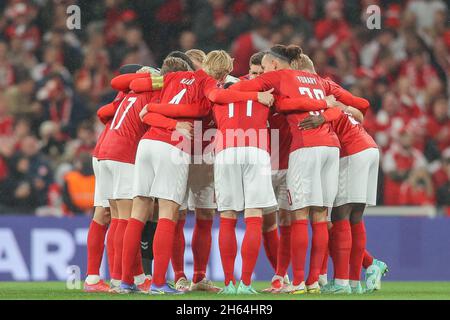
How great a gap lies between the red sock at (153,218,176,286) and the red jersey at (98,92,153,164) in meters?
0.80

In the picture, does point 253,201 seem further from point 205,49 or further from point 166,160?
point 205,49

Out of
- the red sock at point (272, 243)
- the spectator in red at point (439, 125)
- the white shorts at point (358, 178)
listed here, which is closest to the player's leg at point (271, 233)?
the red sock at point (272, 243)

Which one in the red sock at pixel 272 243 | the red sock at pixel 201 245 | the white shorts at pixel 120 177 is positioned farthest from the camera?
the red sock at pixel 272 243

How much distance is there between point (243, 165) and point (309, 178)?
597 mm

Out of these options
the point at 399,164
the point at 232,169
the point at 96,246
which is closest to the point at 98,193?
the point at 96,246

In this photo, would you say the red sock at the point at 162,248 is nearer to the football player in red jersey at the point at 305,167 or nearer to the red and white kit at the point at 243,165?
the red and white kit at the point at 243,165

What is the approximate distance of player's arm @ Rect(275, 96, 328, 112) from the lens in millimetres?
8844

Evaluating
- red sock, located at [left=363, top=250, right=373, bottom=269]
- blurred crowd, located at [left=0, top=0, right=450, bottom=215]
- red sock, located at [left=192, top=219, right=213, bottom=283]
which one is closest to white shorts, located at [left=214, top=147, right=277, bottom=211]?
red sock, located at [left=192, top=219, right=213, bottom=283]

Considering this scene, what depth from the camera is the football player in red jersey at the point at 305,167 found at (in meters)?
8.82

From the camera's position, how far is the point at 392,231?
12.6 m

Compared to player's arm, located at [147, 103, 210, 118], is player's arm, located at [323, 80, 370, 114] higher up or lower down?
higher up

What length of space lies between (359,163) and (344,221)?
559mm

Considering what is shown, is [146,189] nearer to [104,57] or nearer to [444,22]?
[104,57]

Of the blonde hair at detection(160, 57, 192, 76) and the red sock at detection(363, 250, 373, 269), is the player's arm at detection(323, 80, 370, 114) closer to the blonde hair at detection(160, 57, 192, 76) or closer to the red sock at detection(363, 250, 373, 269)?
the blonde hair at detection(160, 57, 192, 76)
